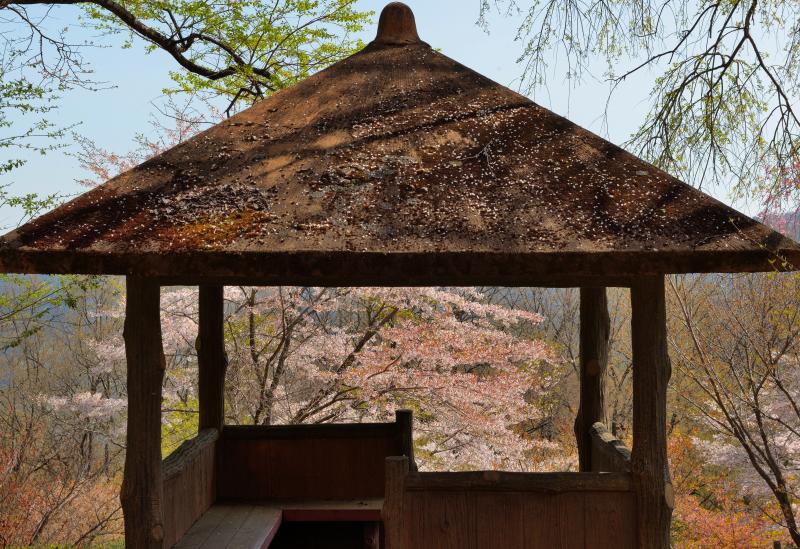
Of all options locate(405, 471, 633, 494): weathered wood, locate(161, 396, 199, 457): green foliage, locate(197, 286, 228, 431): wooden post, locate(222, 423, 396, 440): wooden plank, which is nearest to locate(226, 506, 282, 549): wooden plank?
locate(222, 423, 396, 440): wooden plank

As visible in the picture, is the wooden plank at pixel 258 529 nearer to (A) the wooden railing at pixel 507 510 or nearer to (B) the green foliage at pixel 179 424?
(A) the wooden railing at pixel 507 510

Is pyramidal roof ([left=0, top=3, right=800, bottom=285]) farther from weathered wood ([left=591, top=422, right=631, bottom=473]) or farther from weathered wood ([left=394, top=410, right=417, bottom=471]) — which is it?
weathered wood ([left=394, top=410, right=417, bottom=471])

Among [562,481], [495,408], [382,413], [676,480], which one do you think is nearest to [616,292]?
[676,480]

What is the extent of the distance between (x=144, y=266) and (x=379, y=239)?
3.05ft

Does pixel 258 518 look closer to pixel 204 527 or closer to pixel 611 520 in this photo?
pixel 204 527

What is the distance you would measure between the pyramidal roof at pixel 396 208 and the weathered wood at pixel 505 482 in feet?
3.05

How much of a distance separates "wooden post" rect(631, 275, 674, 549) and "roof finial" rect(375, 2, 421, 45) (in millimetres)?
2364

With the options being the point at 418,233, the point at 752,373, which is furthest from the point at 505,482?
the point at 752,373

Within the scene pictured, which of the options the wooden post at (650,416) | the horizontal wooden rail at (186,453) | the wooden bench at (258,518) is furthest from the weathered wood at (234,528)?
the wooden post at (650,416)

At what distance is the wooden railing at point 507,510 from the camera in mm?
3262

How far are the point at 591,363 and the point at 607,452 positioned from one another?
790 millimetres

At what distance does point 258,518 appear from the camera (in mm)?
4812

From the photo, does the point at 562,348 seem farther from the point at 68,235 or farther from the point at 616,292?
the point at 68,235

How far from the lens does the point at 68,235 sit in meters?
2.97
